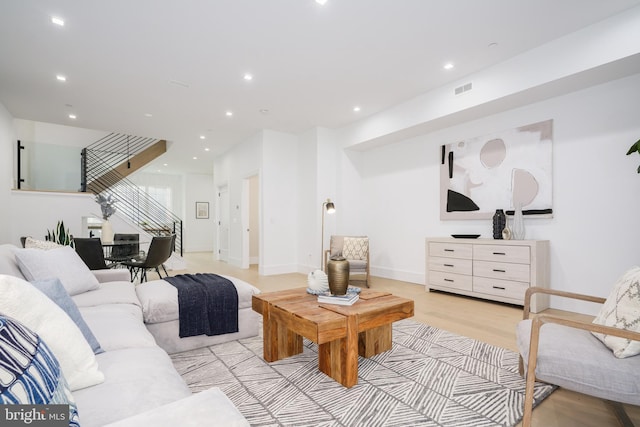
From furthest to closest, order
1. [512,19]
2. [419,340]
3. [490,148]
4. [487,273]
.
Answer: [490,148]
[487,273]
[512,19]
[419,340]

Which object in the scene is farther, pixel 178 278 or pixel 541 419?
pixel 178 278

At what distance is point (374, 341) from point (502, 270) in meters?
2.42

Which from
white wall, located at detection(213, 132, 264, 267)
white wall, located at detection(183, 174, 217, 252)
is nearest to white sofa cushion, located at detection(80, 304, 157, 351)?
white wall, located at detection(213, 132, 264, 267)

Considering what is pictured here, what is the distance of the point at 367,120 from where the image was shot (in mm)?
5797

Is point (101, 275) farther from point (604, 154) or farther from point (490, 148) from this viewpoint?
point (604, 154)

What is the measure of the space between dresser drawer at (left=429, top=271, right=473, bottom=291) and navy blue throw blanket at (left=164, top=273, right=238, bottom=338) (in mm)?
3142

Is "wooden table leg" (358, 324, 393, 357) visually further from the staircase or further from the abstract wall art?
the staircase

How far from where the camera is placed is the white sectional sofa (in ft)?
2.67

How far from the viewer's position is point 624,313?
158 cm

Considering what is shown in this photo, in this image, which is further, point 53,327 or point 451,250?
point 451,250

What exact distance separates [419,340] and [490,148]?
3.12 m

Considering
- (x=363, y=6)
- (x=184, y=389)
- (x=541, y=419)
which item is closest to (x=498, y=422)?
(x=541, y=419)

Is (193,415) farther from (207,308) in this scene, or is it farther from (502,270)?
(502,270)

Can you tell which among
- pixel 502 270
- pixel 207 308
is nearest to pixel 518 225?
pixel 502 270
